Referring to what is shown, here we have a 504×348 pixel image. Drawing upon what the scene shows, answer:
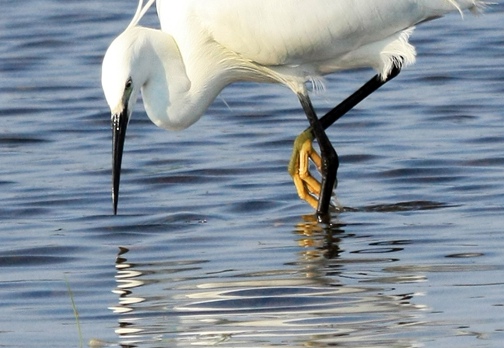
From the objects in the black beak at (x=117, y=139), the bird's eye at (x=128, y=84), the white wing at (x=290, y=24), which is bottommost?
the black beak at (x=117, y=139)

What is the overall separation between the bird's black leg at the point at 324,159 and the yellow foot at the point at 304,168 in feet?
0.35

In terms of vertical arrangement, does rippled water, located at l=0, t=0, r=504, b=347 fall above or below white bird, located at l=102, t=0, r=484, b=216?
below

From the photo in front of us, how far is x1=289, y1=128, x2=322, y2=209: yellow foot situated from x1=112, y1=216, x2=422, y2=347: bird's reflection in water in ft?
4.14

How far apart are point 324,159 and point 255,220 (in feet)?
2.09

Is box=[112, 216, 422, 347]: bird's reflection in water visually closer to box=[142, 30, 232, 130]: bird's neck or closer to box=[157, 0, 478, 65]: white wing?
box=[142, 30, 232, 130]: bird's neck

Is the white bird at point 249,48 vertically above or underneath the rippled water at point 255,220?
above

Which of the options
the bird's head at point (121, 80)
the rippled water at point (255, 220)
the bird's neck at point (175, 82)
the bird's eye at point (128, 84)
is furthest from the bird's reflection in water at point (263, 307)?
the bird's neck at point (175, 82)

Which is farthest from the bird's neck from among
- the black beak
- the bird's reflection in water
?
the bird's reflection in water

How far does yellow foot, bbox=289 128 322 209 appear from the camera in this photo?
942 centimetres

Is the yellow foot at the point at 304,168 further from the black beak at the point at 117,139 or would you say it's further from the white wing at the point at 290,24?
the black beak at the point at 117,139

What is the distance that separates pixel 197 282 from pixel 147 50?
1.79 m

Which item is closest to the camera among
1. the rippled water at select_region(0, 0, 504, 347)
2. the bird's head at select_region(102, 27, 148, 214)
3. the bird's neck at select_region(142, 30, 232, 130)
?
the rippled water at select_region(0, 0, 504, 347)

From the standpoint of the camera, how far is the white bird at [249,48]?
28.5ft

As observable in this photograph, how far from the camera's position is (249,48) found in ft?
29.1
